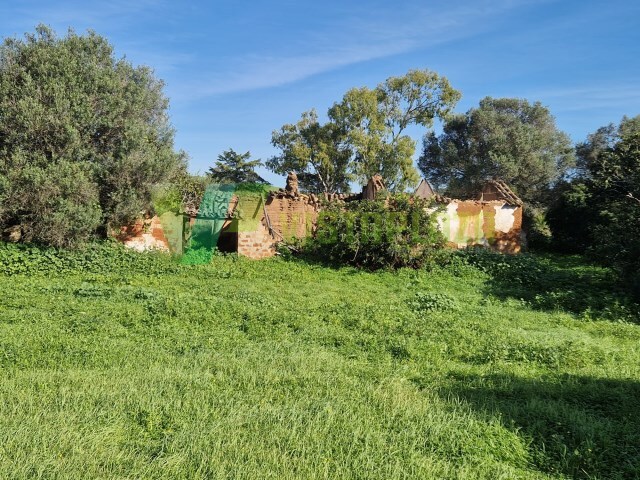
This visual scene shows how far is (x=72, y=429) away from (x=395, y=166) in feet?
82.0

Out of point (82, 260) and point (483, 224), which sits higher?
point (483, 224)

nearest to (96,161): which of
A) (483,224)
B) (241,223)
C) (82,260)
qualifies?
(82,260)

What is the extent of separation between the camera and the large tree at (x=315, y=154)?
2761 cm

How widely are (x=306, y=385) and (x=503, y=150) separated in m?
24.9

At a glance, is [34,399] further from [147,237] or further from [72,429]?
[147,237]

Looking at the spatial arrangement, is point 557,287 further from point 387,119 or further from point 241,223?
point 387,119

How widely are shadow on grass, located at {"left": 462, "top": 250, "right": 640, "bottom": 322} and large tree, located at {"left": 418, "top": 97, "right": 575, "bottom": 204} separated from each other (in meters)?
12.8

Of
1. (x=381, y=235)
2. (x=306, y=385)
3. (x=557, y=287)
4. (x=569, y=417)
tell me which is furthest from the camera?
(x=381, y=235)

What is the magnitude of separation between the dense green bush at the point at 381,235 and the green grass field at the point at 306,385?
124 inches

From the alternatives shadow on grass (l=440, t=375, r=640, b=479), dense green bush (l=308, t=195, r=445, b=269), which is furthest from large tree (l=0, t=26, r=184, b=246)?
shadow on grass (l=440, t=375, r=640, b=479)

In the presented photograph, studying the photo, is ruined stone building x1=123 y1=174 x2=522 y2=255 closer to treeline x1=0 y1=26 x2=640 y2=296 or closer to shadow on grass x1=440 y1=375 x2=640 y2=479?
treeline x1=0 y1=26 x2=640 y2=296

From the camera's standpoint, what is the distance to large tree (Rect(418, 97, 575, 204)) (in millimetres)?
25328

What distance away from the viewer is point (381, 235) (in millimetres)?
11766

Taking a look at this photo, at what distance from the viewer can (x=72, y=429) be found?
315 centimetres
